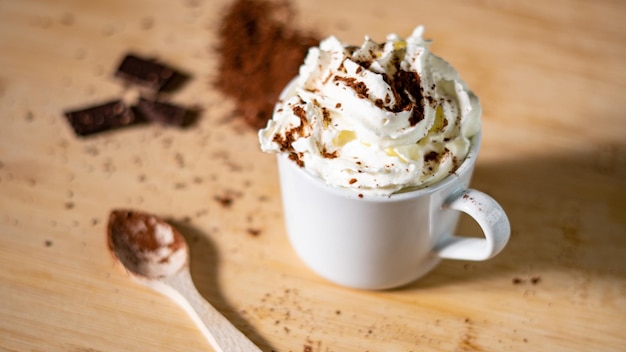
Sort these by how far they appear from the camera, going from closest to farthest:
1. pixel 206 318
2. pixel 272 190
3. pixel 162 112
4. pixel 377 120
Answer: pixel 377 120
pixel 206 318
pixel 272 190
pixel 162 112

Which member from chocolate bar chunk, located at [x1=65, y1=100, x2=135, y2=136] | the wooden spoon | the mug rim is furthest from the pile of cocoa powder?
the mug rim

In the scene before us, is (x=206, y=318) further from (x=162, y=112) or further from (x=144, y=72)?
(x=144, y=72)

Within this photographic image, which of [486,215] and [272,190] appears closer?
[486,215]

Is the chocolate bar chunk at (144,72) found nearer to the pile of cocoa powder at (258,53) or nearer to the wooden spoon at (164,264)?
the pile of cocoa powder at (258,53)

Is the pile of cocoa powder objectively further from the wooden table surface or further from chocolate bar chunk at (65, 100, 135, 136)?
chocolate bar chunk at (65, 100, 135, 136)

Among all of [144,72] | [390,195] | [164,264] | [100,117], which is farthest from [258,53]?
[390,195]

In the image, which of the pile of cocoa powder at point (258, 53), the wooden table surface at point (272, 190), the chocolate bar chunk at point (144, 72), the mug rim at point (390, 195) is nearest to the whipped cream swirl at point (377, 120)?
the mug rim at point (390, 195)

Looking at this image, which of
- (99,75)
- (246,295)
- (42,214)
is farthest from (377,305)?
(99,75)
